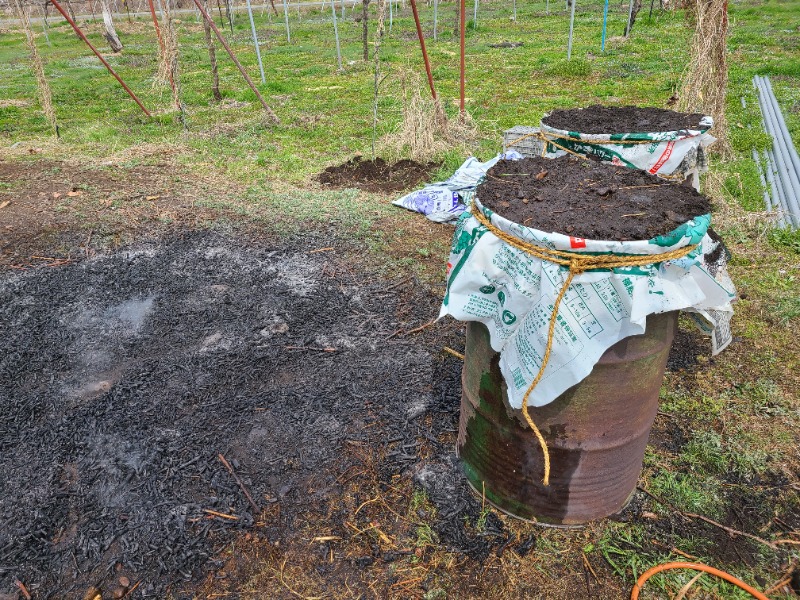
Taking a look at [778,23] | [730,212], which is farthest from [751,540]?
[778,23]

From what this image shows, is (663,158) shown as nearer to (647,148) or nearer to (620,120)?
(647,148)

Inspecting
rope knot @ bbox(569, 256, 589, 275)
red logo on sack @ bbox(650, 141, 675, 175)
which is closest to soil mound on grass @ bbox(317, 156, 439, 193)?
red logo on sack @ bbox(650, 141, 675, 175)

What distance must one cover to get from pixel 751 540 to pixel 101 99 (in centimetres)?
1193

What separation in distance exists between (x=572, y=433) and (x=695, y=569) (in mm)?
713

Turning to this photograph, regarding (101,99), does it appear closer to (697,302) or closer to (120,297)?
(120,297)

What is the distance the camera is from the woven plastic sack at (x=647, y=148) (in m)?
3.08

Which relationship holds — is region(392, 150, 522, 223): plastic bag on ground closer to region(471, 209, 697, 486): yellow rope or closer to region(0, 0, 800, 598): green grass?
region(0, 0, 800, 598): green grass

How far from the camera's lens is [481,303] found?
1905mm

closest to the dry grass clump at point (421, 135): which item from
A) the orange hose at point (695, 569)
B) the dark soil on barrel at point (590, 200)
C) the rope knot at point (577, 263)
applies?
the dark soil on barrel at point (590, 200)

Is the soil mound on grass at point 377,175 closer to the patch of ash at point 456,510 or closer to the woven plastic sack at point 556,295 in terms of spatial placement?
the patch of ash at point 456,510

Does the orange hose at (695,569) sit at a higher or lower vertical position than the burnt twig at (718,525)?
higher

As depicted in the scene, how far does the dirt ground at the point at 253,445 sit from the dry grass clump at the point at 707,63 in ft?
11.2

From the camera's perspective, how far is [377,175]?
20.1 feet

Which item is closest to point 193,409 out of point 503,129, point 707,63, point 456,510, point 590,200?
point 456,510
